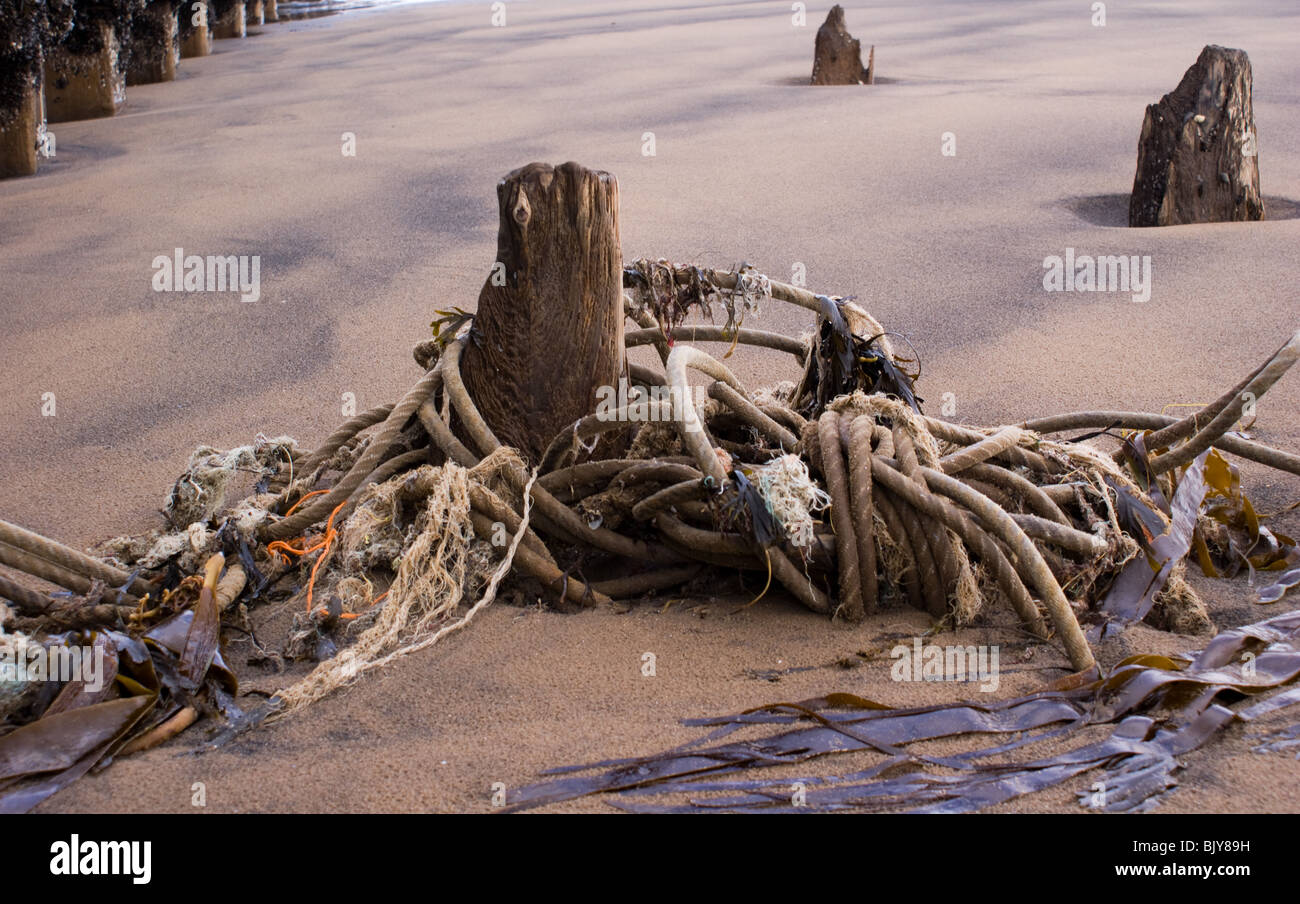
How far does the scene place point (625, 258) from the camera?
527 centimetres

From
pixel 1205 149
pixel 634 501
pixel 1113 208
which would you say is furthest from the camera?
pixel 1113 208

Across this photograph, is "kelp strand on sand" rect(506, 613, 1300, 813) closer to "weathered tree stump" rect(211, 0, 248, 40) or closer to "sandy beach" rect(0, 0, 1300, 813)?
"sandy beach" rect(0, 0, 1300, 813)

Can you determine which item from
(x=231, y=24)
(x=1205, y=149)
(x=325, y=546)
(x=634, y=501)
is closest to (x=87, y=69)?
(x=231, y=24)

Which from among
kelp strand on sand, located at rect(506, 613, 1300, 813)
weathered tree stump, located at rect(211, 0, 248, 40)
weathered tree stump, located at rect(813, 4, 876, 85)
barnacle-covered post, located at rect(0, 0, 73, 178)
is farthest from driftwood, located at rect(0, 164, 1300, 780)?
weathered tree stump, located at rect(211, 0, 248, 40)

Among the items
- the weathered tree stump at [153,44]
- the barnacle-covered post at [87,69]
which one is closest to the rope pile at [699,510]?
the barnacle-covered post at [87,69]

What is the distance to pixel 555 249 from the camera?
8.11 feet

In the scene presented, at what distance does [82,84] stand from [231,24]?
22.5 ft

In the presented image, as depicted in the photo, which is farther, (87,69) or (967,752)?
(87,69)

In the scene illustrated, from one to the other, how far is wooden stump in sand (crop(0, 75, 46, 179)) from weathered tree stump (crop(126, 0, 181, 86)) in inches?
143

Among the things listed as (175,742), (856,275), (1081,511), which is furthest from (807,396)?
(856,275)

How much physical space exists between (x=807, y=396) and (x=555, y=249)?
795 mm

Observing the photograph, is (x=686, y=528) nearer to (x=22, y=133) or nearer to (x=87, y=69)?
(x=22, y=133)

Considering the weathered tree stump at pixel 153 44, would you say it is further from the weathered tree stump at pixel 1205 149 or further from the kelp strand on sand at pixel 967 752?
the kelp strand on sand at pixel 967 752
